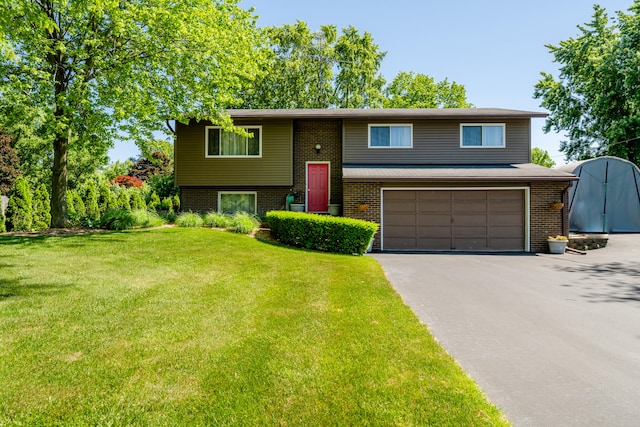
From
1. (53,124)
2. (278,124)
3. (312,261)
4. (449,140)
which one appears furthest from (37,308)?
(449,140)

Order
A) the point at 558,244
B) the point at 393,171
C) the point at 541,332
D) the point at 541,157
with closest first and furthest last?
the point at 541,332, the point at 558,244, the point at 393,171, the point at 541,157

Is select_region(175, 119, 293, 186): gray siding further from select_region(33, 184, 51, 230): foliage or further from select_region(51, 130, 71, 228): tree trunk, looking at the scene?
select_region(33, 184, 51, 230): foliage

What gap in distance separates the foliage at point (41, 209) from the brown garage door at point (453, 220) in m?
14.9

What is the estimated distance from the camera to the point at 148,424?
7.89 ft

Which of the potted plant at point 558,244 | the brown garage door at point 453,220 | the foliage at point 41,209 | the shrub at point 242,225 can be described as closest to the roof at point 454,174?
Result: the brown garage door at point 453,220

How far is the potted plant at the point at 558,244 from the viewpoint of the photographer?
459 inches

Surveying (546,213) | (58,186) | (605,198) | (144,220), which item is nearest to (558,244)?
(546,213)

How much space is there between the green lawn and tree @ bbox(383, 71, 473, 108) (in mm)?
27687

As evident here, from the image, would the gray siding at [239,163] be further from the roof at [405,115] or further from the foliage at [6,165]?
the foliage at [6,165]

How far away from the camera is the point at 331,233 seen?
1012 centimetres

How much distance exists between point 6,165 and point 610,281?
114ft

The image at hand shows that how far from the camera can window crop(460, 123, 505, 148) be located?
562 inches

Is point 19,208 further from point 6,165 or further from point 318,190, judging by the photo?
point 6,165

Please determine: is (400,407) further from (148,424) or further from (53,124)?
(53,124)
